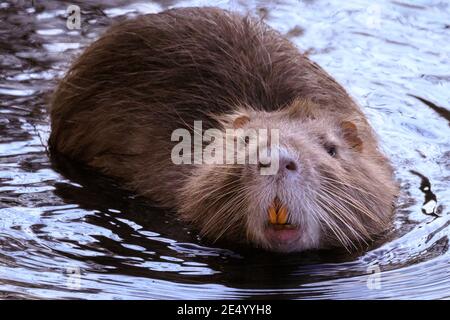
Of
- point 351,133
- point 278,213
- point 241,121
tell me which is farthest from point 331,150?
point 278,213

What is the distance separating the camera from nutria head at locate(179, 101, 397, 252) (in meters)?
5.37

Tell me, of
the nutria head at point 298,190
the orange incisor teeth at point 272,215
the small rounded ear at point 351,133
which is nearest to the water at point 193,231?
the nutria head at point 298,190

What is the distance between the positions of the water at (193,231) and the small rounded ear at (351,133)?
43 cm

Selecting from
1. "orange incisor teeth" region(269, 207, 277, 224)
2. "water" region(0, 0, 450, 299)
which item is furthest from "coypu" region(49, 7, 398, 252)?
"water" region(0, 0, 450, 299)

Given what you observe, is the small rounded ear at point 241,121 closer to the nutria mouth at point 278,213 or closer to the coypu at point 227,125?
the coypu at point 227,125

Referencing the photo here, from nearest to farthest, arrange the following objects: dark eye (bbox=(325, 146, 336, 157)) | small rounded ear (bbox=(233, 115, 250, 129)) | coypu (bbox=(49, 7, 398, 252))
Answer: coypu (bbox=(49, 7, 398, 252)), dark eye (bbox=(325, 146, 336, 157)), small rounded ear (bbox=(233, 115, 250, 129))

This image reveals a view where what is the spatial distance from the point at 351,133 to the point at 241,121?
21.2 inches

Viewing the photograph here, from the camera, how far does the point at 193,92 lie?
21.3ft

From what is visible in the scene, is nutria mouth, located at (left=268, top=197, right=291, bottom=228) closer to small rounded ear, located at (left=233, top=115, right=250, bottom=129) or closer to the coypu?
the coypu

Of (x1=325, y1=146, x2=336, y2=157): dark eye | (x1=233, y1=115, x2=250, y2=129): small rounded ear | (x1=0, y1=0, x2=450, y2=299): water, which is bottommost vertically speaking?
(x1=0, y1=0, x2=450, y2=299): water

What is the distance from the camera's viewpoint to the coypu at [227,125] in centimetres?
551

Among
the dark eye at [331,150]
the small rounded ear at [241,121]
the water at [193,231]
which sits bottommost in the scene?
the water at [193,231]

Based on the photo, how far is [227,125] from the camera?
608 cm

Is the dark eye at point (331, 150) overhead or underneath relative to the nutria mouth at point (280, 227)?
overhead
